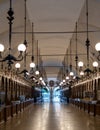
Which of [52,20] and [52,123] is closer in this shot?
[52,123]

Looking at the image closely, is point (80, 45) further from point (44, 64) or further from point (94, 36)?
point (44, 64)

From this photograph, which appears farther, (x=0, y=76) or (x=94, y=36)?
(x=94, y=36)

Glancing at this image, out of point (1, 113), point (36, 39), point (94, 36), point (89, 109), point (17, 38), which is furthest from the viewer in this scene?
point (36, 39)

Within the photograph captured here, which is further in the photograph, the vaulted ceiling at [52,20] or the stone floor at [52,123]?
the vaulted ceiling at [52,20]

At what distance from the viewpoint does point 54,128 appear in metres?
10.6

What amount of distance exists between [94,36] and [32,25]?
450cm

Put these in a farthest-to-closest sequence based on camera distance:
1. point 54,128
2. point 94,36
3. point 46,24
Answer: point 94,36, point 46,24, point 54,128

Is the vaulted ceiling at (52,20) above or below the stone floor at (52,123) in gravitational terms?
above

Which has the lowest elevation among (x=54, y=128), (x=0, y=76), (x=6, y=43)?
(x=54, y=128)

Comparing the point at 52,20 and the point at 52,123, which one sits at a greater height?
the point at 52,20

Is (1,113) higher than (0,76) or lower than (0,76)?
lower

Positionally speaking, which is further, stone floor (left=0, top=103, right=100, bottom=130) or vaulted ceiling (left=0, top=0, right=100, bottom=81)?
vaulted ceiling (left=0, top=0, right=100, bottom=81)

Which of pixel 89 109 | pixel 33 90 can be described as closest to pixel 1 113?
pixel 89 109

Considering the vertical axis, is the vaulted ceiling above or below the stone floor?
above
